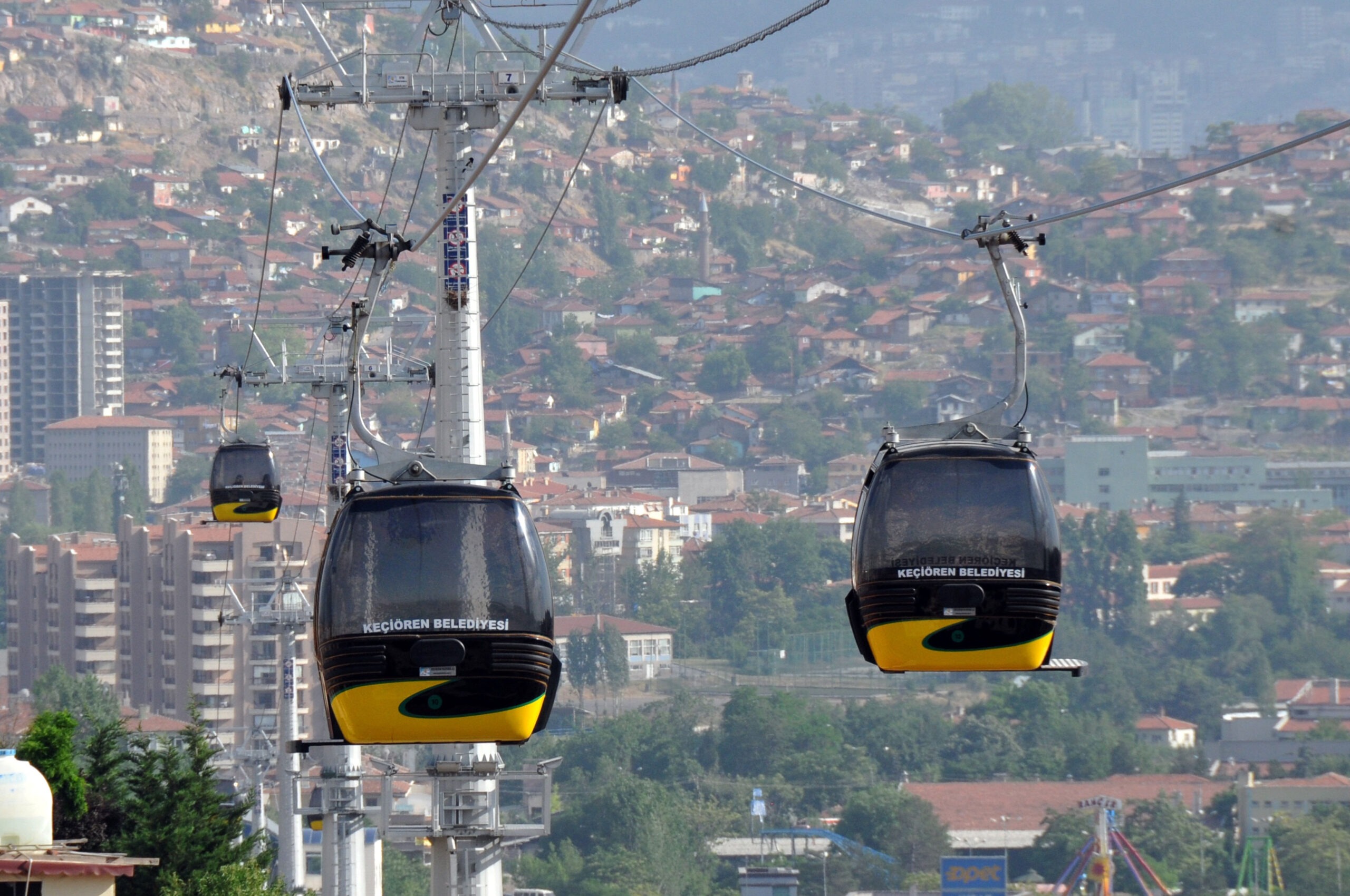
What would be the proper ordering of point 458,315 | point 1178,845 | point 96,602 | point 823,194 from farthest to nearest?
point 96,602 → point 1178,845 → point 458,315 → point 823,194

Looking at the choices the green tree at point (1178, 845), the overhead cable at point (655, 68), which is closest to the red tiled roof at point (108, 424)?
the green tree at point (1178, 845)

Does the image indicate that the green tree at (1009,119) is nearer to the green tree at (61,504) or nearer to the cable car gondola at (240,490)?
the green tree at (61,504)

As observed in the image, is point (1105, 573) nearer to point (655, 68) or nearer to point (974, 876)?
point (974, 876)

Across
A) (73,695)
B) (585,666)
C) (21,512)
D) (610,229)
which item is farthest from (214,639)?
(610,229)

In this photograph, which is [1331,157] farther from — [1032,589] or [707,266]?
[1032,589]

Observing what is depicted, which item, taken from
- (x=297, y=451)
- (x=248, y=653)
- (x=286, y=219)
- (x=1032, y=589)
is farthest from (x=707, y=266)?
(x=1032, y=589)

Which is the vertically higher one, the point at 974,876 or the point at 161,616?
the point at 161,616
